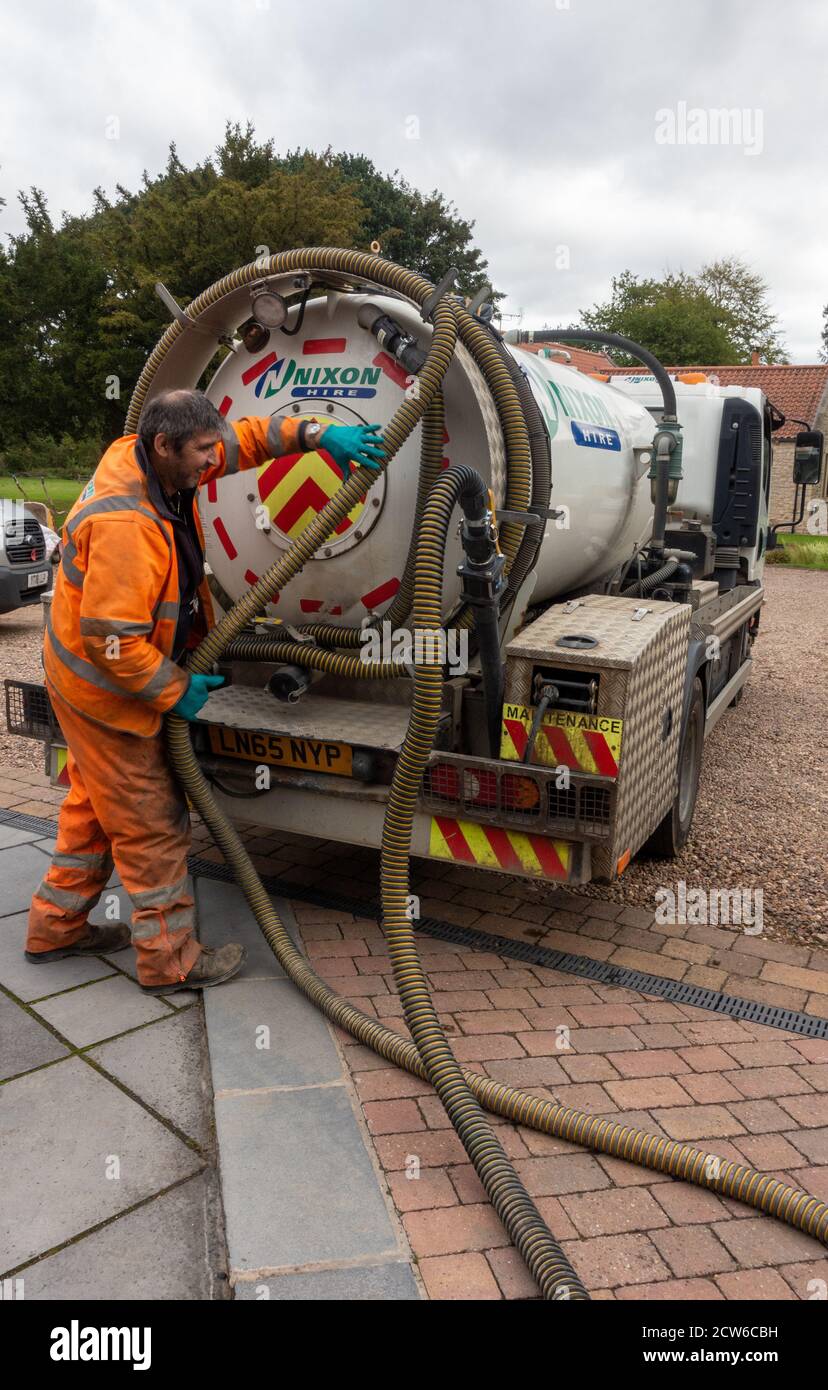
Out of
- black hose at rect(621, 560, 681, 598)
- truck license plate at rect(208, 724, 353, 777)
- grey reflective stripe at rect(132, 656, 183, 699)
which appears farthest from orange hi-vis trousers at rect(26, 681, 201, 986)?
black hose at rect(621, 560, 681, 598)

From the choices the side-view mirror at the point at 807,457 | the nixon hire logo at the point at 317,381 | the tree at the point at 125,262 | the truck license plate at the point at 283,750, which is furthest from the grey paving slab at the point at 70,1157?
the tree at the point at 125,262

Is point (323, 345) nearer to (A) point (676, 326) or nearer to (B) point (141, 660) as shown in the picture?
(B) point (141, 660)

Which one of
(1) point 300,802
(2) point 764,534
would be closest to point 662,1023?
(1) point 300,802

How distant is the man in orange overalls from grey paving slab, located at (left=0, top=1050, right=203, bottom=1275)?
0.61 m

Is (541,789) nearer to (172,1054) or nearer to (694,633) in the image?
(172,1054)

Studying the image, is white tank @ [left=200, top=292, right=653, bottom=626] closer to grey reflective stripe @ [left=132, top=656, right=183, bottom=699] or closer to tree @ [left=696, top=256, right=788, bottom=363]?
grey reflective stripe @ [left=132, top=656, right=183, bottom=699]

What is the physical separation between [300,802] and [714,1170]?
187 cm

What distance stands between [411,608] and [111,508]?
110 centimetres

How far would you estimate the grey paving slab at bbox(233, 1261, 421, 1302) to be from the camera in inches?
83.7

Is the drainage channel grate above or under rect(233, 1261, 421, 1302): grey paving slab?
under

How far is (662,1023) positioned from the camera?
A: 11.1 feet

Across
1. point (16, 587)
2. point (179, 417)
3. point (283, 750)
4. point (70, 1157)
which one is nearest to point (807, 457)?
point (283, 750)

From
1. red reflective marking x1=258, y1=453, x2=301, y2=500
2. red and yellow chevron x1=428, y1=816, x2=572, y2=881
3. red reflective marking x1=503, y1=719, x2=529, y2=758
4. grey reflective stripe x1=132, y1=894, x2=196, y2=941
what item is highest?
red reflective marking x1=258, y1=453, x2=301, y2=500

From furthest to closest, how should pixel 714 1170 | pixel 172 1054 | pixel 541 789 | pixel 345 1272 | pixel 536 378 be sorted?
pixel 536 378, pixel 541 789, pixel 172 1054, pixel 714 1170, pixel 345 1272
